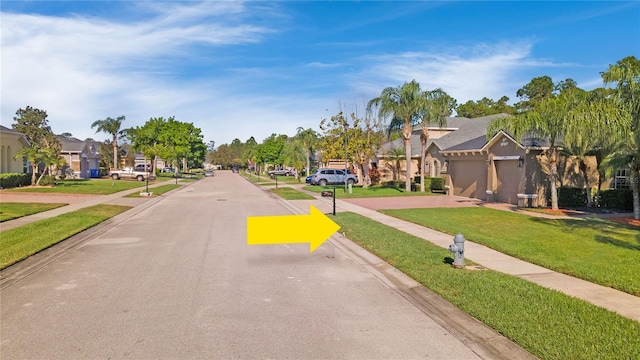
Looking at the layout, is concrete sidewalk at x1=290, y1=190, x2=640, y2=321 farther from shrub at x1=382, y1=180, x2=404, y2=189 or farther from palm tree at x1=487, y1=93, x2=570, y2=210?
shrub at x1=382, y1=180, x2=404, y2=189

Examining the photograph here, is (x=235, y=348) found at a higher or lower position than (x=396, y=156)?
lower

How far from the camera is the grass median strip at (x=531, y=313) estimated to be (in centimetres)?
521

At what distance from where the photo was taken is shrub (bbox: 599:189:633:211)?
21.1 m

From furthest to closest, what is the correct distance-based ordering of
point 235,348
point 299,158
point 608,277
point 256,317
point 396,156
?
point 299,158 → point 396,156 → point 608,277 → point 256,317 → point 235,348

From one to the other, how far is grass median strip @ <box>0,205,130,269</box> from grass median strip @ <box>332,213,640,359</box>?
849 cm

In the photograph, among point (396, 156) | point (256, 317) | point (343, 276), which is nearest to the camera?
point (256, 317)

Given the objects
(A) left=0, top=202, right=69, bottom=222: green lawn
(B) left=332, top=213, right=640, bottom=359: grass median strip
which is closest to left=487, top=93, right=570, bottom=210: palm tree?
(B) left=332, top=213, right=640, bottom=359: grass median strip

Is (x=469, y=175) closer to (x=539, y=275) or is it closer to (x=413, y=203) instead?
(x=413, y=203)

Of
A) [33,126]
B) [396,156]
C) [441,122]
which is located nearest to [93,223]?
[441,122]

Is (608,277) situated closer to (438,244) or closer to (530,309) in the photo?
(530,309)

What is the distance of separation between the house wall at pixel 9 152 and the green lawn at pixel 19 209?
17.7m

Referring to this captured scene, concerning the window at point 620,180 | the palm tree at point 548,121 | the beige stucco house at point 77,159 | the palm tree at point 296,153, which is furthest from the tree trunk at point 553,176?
the palm tree at point 296,153

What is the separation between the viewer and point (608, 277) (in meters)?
8.46

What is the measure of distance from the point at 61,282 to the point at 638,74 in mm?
17924
